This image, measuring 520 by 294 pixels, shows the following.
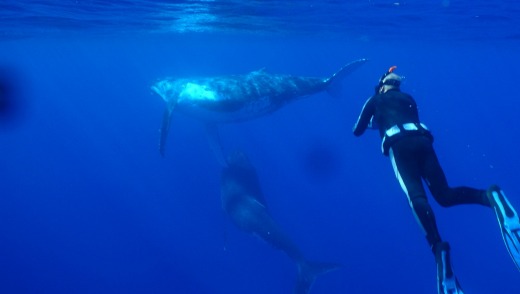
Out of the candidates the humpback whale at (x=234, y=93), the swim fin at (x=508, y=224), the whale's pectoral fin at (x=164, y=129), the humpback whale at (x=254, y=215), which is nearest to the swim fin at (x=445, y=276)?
the swim fin at (x=508, y=224)

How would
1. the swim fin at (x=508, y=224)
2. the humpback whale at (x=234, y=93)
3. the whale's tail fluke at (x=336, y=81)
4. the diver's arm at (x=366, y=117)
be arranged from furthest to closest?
the whale's tail fluke at (x=336, y=81), the humpback whale at (x=234, y=93), the diver's arm at (x=366, y=117), the swim fin at (x=508, y=224)

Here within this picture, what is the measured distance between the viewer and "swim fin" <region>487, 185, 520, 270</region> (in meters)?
6.07

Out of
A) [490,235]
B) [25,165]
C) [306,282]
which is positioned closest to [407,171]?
[306,282]

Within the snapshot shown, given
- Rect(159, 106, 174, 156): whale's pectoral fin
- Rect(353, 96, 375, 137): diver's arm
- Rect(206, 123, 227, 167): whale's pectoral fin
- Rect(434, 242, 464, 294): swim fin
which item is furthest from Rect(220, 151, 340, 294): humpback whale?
Rect(434, 242, 464, 294): swim fin

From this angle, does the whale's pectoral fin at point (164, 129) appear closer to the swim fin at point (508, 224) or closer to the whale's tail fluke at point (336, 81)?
the whale's tail fluke at point (336, 81)

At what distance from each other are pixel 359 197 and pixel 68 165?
21.4 m

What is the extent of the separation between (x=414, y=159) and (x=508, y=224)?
1674 millimetres

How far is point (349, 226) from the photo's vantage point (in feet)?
75.6

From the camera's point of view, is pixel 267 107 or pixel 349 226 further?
pixel 349 226

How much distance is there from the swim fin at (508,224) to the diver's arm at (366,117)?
2461 mm

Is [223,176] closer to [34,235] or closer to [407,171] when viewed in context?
[407,171]

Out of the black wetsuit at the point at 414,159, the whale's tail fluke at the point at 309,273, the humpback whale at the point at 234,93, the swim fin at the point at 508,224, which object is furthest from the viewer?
the humpback whale at the point at 234,93

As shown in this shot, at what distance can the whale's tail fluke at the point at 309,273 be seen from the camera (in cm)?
1409

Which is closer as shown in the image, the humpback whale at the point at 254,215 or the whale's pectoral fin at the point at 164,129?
the humpback whale at the point at 254,215
